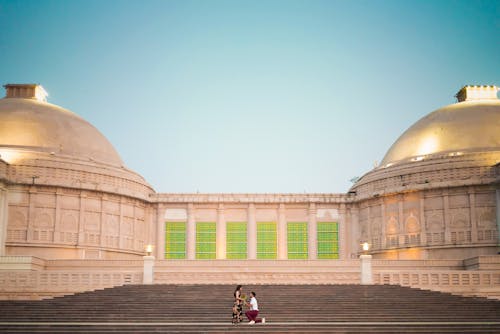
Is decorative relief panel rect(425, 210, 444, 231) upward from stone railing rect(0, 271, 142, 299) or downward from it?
upward

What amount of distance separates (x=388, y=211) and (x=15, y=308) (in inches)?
1130

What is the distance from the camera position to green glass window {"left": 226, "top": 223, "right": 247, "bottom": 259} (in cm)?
5253

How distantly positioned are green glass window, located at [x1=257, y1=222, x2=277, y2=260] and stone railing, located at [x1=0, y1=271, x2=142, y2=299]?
1664 centimetres

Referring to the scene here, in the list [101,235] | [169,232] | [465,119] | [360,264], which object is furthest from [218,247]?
[465,119]

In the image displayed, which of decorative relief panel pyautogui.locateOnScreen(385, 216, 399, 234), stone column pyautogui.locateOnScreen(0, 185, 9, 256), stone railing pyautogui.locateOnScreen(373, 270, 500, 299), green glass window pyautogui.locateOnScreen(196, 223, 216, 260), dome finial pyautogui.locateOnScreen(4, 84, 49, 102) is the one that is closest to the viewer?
stone railing pyautogui.locateOnScreen(373, 270, 500, 299)

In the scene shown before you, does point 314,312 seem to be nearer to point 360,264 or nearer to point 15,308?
point 360,264

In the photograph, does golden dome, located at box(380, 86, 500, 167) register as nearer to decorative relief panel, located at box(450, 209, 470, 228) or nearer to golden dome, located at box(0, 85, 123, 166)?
decorative relief panel, located at box(450, 209, 470, 228)

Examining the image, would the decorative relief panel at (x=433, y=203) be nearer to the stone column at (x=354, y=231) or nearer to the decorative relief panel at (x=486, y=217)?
the decorative relief panel at (x=486, y=217)

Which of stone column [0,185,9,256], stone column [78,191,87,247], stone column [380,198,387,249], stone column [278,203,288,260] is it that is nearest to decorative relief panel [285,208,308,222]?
stone column [278,203,288,260]

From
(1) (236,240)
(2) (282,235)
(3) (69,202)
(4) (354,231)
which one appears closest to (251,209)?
(1) (236,240)

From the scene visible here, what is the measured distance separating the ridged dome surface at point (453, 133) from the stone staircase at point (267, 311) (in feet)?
62.7

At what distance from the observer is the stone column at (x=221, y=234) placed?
5225cm

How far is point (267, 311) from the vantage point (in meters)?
29.1

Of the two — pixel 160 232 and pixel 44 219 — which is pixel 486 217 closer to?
pixel 160 232
